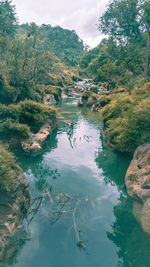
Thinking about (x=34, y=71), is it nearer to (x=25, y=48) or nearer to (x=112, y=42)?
(x=25, y=48)

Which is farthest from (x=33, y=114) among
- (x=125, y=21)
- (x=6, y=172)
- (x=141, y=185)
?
(x=125, y=21)

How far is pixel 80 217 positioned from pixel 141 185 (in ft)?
11.7

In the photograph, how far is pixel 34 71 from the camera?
24766 mm

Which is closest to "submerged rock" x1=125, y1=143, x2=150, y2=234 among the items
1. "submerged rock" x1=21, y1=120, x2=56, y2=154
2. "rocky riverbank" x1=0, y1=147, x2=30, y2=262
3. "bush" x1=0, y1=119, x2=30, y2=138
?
"rocky riverbank" x1=0, y1=147, x2=30, y2=262

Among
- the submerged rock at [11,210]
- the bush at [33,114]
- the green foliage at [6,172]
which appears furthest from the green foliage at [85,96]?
the green foliage at [6,172]

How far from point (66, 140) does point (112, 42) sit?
662 inches

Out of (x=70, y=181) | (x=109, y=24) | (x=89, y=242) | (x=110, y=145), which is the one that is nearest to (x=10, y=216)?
(x=89, y=242)

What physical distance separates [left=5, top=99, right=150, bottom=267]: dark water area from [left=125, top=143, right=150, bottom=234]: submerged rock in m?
0.40

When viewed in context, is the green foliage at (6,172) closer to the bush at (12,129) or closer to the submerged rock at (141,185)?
the submerged rock at (141,185)

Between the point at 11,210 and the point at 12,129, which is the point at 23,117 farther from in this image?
the point at 11,210

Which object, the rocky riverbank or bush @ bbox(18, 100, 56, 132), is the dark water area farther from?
bush @ bbox(18, 100, 56, 132)

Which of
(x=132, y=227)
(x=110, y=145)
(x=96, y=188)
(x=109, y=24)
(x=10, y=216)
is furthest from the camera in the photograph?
(x=109, y=24)

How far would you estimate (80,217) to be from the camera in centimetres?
930

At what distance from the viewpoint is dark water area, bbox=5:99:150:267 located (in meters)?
7.37
